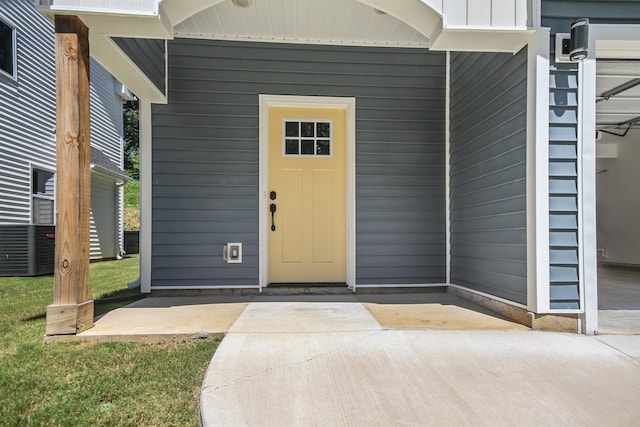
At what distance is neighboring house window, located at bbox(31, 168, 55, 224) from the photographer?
7.27 metres

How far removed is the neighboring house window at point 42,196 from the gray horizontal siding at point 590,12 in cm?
828

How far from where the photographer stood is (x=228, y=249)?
13.2 feet

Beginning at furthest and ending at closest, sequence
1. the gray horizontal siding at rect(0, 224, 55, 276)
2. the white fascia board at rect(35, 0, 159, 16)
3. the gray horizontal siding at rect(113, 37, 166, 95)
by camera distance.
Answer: the gray horizontal siding at rect(0, 224, 55, 276), the gray horizontal siding at rect(113, 37, 166, 95), the white fascia board at rect(35, 0, 159, 16)

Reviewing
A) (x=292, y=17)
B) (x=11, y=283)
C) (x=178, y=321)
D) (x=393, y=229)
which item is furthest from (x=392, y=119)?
(x=11, y=283)

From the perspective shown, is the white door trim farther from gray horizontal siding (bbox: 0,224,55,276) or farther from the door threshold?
gray horizontal siding (bbox: 0,224,55,276)

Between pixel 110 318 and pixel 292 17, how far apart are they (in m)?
3.00

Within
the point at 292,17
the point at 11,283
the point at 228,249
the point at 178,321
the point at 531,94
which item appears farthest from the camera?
the point at 11,283

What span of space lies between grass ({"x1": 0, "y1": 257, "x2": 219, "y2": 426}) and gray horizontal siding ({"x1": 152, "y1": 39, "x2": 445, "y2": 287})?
155 centimetres

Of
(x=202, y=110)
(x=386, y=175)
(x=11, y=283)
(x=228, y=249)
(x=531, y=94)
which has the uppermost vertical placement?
(x=202, y=110)

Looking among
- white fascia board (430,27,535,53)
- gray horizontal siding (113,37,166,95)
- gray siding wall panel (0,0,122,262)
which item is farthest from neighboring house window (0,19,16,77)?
white fascia board (430,27,535,53)

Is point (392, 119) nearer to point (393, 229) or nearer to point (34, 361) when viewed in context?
point (393, 229)

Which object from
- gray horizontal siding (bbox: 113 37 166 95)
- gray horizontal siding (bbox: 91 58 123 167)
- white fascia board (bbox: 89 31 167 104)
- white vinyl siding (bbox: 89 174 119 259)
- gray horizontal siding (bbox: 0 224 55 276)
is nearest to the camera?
white fascia board (bbox: 89 31 167 104)

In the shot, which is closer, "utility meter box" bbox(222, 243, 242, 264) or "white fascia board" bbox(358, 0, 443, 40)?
"white fascia board" bbox(358, 0, 443, 40)

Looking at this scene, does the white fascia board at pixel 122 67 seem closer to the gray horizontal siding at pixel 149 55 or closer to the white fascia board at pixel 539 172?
the gray horizontal siding at pixel 149 55
